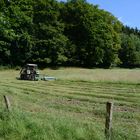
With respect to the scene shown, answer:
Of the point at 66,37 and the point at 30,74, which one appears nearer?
the point at 30,74

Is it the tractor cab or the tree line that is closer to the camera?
the tractor cab

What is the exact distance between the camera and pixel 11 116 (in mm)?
12094

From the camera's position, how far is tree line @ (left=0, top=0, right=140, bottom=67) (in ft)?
242

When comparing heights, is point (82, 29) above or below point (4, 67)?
above

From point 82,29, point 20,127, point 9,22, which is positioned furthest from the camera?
point 82,29

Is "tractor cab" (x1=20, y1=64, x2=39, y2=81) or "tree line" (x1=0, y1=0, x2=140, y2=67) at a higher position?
"tree line" (x1=0, y1=0, x2=140, y2=67)

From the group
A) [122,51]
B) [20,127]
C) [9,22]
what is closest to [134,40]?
[122,51]

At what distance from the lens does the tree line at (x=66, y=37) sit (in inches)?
2908

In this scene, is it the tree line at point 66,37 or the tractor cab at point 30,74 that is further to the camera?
the tree line at point 66,37

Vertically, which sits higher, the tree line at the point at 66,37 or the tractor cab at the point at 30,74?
the tree line at the point at 66,37

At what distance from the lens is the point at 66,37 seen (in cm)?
8169

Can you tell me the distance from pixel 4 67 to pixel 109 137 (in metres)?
62.2

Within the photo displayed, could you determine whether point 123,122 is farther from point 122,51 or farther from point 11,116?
point 122,51

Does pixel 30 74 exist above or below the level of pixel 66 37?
below
